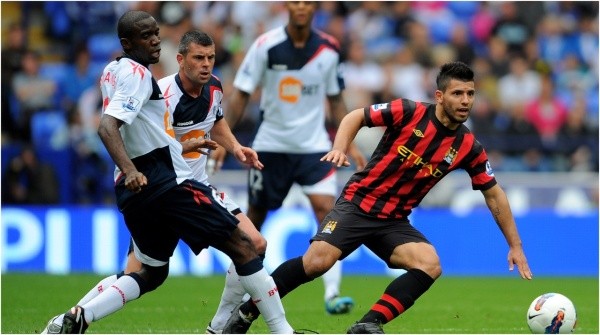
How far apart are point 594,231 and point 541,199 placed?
0.86m

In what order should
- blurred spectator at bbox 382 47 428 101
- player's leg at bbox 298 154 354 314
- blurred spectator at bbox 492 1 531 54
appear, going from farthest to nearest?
blurred spectator at bbox 492 1 531 54, blurred spectator at bbox 382 47 428 101, player's leg at bbox 298 154 354 314

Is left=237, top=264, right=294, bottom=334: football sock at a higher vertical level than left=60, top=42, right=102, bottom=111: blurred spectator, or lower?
higher

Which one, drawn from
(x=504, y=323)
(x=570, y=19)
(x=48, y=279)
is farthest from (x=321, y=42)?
(x=570, y=19)

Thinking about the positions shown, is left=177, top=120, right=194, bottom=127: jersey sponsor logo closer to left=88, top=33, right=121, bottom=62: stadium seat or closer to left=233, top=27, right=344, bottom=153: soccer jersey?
left=233, top=27, right=344, bottom=153: soccer jersey

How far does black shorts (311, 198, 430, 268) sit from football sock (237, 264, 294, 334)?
2.12ft

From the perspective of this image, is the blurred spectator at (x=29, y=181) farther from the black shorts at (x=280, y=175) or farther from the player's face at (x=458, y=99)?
the player's face at (x=458, y=99)

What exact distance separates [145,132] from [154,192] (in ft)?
1.26

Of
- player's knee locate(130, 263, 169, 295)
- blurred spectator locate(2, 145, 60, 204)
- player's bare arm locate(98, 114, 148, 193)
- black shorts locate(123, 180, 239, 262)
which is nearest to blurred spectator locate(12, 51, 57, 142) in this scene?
blurred spectator locate(2, 145, 60, 204)

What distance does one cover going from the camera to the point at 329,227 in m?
8.02

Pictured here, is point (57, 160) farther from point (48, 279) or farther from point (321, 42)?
point (321, 42)

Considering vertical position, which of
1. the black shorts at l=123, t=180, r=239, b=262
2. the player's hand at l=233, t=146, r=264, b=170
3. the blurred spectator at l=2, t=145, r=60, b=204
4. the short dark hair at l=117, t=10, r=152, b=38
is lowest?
the blurred spectator at l=2, t=145, r=60, b=204

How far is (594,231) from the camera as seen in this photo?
15.3m

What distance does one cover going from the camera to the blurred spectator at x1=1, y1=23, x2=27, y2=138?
647 inches

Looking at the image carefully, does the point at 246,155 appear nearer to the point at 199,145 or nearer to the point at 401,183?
the point at 199,145
